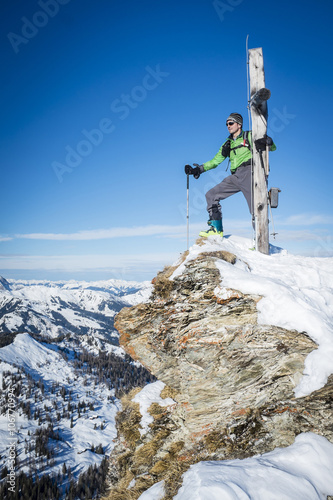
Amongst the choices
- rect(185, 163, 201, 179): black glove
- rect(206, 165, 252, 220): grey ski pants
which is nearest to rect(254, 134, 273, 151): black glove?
rect(206, 165, 252, 220): grey ski pants

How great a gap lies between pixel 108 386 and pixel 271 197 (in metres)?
197

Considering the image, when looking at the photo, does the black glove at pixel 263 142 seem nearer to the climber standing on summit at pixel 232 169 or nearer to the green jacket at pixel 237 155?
the climber standing on summit at pixel 232 169

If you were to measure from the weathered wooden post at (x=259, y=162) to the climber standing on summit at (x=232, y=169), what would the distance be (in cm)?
30

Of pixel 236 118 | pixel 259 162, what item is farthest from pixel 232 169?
pixel 236 118

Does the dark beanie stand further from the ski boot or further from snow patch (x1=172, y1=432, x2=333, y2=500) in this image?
snow patch (x1=172, y1=432, x2=333, y2=500)

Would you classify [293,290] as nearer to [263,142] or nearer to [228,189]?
[228,189]

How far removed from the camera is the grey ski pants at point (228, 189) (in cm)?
1002

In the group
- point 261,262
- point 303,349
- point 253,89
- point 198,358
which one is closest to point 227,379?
point 198,358

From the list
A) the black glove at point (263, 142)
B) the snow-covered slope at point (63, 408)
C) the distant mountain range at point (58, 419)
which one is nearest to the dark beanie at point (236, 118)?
the black glove at point (263, 142)

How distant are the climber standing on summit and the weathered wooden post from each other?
0.97ft

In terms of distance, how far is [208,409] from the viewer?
7.36 m

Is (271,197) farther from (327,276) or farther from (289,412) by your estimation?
(289,412)

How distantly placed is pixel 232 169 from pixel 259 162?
1018 mm

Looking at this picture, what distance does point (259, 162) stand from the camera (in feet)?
31.7
